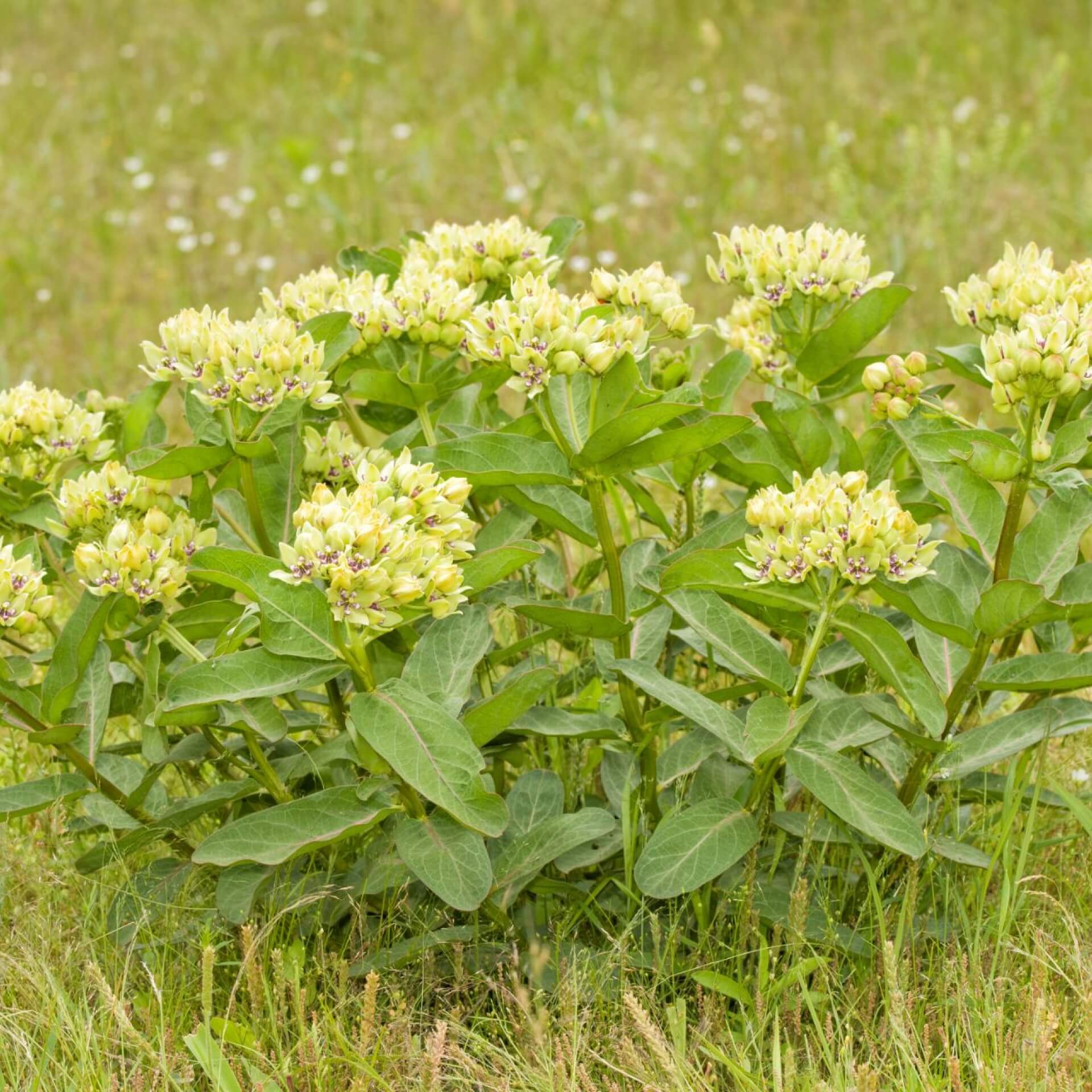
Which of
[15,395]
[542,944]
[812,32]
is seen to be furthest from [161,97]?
[542,944]

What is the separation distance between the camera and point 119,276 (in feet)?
18.3

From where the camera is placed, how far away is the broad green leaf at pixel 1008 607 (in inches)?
65.4

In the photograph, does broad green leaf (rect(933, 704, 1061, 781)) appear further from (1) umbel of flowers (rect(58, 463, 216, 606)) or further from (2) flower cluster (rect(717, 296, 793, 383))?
(1) umbel of flowers (rect(58, 463, 216, 606))

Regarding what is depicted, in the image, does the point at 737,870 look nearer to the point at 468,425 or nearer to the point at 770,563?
the point at 770,563

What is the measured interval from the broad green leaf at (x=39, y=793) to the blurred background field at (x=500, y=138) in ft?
10.2

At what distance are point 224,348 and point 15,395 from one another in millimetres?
422

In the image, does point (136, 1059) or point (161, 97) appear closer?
point (136, 1059)

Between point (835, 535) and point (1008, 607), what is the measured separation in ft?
0.81

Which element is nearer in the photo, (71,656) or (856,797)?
(856,797)

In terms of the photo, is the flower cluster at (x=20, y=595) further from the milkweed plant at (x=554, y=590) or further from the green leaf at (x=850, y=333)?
the green leaf at (x=850, y=333)

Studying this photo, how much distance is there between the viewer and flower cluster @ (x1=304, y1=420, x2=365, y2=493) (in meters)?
1.97

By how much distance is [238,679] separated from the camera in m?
1.68

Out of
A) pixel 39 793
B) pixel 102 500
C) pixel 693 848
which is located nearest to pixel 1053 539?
pixel 693 848

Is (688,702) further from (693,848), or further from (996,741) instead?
(996,741)
